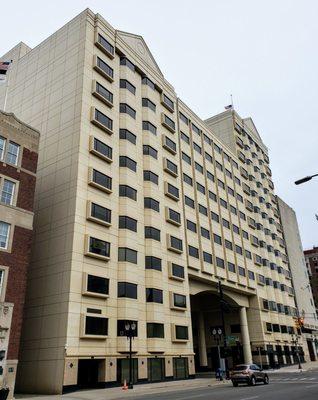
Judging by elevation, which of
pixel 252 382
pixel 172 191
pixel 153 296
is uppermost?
pixel 172 191

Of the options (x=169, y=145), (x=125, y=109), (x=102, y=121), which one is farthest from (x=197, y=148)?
(x=102, y=121)

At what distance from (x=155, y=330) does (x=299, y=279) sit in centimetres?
7145

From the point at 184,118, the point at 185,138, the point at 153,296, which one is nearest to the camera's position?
the point at 153,296

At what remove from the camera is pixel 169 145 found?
185ft

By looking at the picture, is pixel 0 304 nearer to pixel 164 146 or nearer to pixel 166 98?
pixel 164 146

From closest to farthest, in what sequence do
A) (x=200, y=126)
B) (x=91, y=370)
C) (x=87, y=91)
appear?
(x=91, y=370) < (x=87, y=91) < (x=200, y=126)

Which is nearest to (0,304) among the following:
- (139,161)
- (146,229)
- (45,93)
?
(146,229)

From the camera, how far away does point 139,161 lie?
49.1m

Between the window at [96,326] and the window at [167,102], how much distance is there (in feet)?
111

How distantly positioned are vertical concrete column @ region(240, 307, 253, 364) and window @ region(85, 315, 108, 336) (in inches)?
1441

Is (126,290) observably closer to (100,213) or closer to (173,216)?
(100,213)

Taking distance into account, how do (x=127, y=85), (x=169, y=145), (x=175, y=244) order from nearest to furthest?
(x=175, y=244) → (x=127, y=85) → (x=169, y=145)

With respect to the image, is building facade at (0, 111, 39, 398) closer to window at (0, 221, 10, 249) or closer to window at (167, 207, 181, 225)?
window at (0, 221, 10, 249)

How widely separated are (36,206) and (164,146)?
66.9 feet
